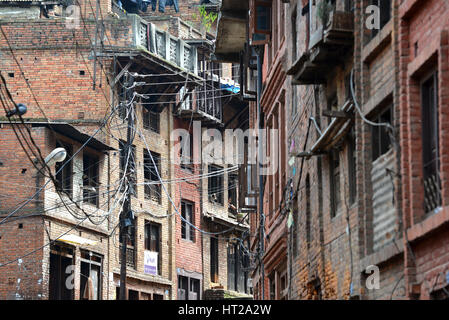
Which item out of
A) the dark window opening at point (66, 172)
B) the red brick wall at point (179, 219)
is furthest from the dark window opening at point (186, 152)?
the dark window opening at point (66, 172)

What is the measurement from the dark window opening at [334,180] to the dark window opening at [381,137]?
2736 millimetres

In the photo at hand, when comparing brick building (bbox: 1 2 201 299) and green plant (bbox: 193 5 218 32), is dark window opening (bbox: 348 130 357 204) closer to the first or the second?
brick building (bbox: 1 2 201 299)

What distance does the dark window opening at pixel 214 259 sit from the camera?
54.3m

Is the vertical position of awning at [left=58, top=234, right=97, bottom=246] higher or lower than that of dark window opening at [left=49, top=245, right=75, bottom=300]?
higher

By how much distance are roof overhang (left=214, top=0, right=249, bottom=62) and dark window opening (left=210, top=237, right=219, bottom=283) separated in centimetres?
2262

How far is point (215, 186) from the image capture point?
181 feet

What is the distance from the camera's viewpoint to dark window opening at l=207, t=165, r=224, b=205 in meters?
54.5

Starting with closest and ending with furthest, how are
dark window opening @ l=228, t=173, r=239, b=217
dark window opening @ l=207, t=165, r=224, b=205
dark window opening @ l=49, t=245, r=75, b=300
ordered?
dark window opening @ l=49, t=245, r=75, b=300, dark window opening @ l=207, t=165, r=224, b=205, dark window opening @ l=228, t=173, r=239, b=217

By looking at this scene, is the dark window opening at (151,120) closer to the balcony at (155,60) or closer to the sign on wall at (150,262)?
the balcony at (155,60)

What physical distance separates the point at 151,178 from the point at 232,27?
63.9ft

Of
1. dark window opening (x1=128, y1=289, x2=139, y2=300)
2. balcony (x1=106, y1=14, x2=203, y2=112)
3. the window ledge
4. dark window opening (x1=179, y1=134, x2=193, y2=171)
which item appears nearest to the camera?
the window ledge

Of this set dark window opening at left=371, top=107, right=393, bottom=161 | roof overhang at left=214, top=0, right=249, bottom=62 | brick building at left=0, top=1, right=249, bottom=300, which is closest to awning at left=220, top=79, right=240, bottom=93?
brick building at left=0, top=1, right=249, bottom=300

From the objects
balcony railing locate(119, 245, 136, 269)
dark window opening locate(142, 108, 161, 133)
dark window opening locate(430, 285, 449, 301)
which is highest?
dark window opening locate(142, 108, 161, 133)

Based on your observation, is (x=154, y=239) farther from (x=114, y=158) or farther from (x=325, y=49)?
(x=325, y=49)
